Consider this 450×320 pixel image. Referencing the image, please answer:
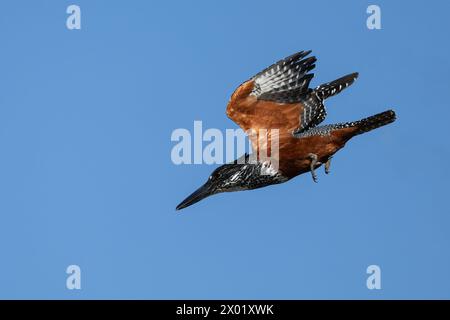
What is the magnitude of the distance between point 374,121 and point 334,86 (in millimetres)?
1400

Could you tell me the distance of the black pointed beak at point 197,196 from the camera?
1566 centimetres

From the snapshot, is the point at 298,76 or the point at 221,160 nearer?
the point at 298,76

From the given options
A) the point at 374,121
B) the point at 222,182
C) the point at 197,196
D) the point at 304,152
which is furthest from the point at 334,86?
the point at 197,196

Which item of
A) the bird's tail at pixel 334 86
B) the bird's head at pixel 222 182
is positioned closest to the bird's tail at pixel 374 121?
the bird's tail at pixel 334 86

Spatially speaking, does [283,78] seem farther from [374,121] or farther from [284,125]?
[374,121]

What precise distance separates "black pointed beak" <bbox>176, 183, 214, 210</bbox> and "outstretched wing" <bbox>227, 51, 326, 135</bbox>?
1296 mm

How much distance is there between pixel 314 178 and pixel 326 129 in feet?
2.71

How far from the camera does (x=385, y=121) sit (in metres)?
14.9

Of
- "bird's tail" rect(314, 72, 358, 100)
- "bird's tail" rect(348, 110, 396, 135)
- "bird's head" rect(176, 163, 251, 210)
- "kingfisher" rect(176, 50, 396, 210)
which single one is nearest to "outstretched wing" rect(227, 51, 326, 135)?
"kingfisher" rect(176, 50, 396, 210)

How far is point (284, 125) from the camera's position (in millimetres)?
15164
